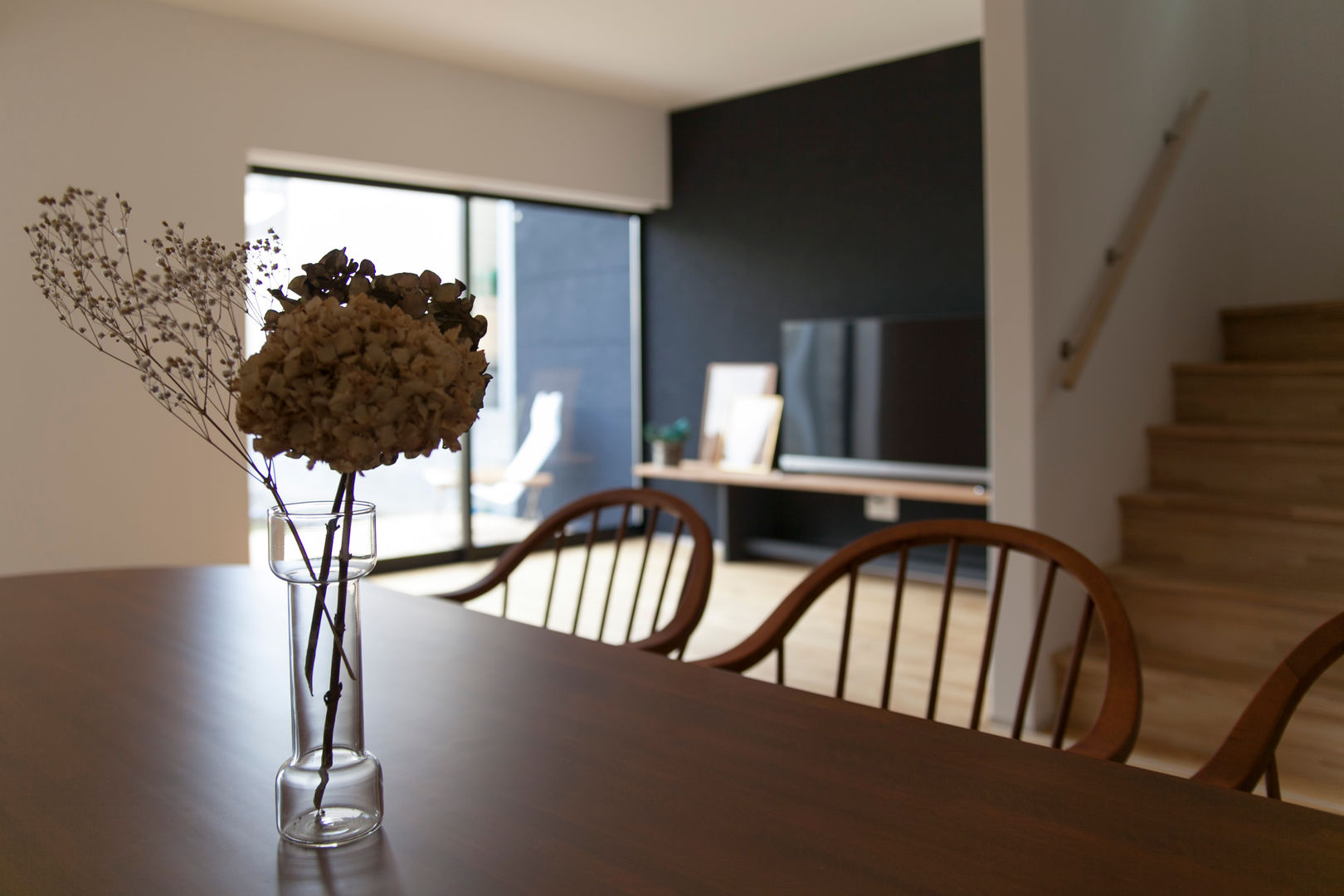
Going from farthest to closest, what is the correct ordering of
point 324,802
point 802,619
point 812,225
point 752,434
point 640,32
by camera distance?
point 752,434 → point 812,225 → point 640,32 → point 802,619 → point 324,802

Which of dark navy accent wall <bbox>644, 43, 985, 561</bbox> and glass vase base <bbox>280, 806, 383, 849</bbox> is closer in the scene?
glass vase base <bbox>280, 806, 383, 849</bbox>

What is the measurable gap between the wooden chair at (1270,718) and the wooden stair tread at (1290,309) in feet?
8.50

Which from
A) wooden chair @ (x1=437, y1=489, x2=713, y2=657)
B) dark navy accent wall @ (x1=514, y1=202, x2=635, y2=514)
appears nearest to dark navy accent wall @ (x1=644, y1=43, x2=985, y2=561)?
dark navy accent wall @ (x1=514, y1=202, x2=635, y2=514)

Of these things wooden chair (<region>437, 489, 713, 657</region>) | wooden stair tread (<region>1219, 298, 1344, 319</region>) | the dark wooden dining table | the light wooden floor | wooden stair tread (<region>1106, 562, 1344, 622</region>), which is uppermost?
wooden stair tread (<region>1219, 298, 1344, 319</region>)

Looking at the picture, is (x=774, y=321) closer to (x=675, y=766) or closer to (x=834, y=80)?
(x=834, y=80)

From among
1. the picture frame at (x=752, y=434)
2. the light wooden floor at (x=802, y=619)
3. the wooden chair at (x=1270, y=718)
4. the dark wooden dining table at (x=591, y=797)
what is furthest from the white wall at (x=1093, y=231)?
the picture frame at (x=752, y=434)

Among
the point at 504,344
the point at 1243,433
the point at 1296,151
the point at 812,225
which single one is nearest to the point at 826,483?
the point at 812,225

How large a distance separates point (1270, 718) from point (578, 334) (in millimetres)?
5894

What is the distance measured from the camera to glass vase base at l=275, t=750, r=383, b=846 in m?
0.88

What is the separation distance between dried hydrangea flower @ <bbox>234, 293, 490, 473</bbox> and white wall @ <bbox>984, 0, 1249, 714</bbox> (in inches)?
98.5

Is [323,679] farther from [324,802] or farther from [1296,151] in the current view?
[1296,151]

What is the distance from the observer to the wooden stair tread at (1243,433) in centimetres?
294

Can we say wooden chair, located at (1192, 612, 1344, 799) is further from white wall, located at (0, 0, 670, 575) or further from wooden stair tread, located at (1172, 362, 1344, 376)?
white wall, located at (0, 0, 670, 575)

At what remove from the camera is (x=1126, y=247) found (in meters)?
3.32
